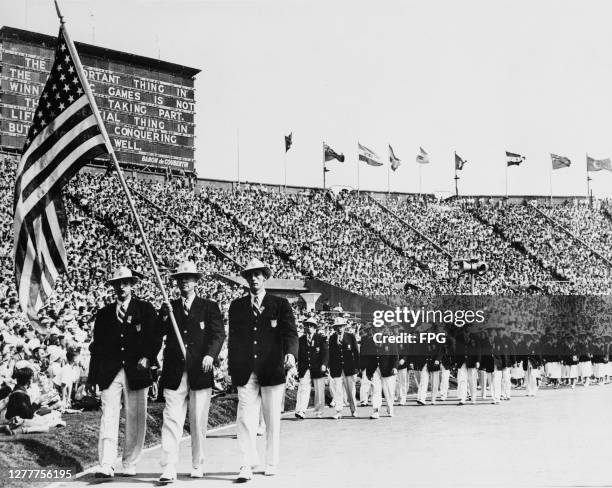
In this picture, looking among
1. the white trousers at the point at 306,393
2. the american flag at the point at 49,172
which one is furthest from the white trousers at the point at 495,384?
the american flag at the point at 49,172

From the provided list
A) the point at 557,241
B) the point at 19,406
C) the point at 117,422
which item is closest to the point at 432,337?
the point at 19,406

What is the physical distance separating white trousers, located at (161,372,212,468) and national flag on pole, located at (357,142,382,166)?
4811 centimetres

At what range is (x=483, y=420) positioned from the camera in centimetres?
1659

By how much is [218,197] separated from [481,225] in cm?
1651

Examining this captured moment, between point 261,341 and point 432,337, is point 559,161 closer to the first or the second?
point 432,337

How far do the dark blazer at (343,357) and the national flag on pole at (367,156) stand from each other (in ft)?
127

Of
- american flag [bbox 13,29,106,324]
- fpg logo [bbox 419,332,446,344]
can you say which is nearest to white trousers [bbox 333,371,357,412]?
fpg logo [bbox 419,332,446,344]

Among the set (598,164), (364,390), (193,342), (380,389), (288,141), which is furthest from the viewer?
(598,164)

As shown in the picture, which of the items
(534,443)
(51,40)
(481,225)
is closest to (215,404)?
(534,443)

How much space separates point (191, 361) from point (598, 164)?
52.2 metres

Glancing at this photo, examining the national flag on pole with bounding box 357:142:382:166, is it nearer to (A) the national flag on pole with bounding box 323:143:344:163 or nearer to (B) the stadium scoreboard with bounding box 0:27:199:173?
(A) the national flag on pole with bounding box 323:143:344:163

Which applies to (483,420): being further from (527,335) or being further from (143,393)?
(527,335)

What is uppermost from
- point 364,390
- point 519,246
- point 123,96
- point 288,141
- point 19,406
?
point 288,141

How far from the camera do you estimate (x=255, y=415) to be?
9.95 metres
